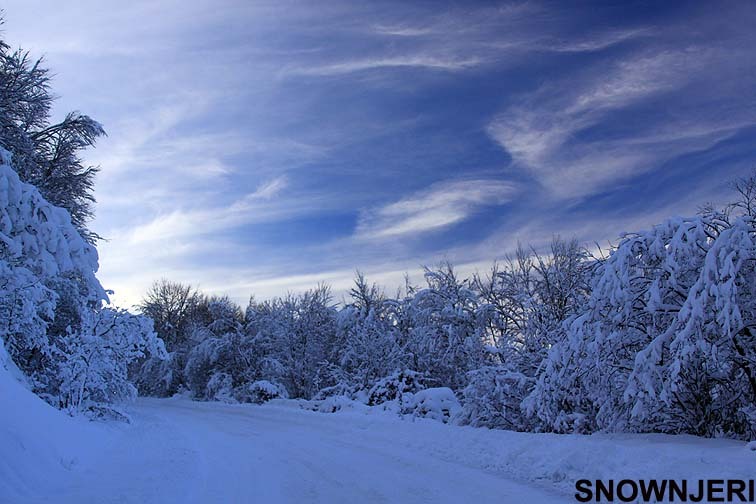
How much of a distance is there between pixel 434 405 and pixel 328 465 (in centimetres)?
1090

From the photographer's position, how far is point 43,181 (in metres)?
17.6

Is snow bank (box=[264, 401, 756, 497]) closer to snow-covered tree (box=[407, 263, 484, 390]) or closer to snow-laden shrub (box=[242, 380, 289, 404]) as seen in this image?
snow-covered tree (box=[407, 263, 484, 390])

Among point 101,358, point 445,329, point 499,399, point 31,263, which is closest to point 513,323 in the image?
point 445,329

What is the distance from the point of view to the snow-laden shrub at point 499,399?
16.0 meters

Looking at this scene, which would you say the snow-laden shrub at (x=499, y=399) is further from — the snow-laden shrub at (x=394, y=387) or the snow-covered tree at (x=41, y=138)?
the snow-covered tree at (x=41, y=138)

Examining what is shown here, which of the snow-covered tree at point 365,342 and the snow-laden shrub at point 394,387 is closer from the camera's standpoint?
the snow-laden shrub at point 394,387

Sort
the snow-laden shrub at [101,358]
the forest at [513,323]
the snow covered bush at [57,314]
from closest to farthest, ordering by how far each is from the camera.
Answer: the forest at [513,323], the snow covered bush at [57,314], the snow-laden shrub at [101,358]

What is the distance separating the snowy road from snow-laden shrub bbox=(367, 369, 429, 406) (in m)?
10.6

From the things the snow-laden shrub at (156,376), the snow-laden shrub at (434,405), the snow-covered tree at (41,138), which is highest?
the snow-covered tree at (41,138)

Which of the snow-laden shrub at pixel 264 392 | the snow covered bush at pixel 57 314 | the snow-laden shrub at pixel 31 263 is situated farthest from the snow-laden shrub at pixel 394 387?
the snow-laden shrub at pixel 31 263

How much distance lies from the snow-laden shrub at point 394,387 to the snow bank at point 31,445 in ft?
53.0

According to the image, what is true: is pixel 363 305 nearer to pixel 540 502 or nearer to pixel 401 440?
pixel 401 440

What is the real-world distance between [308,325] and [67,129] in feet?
80.0

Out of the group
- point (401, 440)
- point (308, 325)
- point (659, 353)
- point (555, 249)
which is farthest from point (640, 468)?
point (308, 325)
